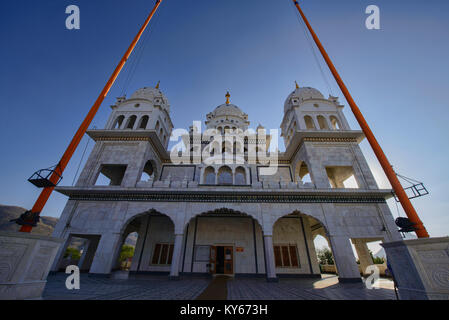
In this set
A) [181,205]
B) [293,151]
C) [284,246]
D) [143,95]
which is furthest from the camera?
[143,95]

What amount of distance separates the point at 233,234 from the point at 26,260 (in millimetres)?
11030

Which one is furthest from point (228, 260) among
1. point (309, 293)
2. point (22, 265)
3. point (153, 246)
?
point (22, 265)

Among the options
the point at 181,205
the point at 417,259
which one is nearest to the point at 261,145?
the point at 181,205

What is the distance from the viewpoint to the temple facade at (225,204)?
35.9ft

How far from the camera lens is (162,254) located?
1314cm

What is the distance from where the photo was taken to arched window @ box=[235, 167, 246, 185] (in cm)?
1505

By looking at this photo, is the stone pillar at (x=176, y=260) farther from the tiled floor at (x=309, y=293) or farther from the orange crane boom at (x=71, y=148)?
the orange crane boom at (x=71, y=148)

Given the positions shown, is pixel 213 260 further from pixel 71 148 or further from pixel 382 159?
pixel 382 159

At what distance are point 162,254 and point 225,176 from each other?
24.6 ft

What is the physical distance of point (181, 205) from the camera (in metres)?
11.5

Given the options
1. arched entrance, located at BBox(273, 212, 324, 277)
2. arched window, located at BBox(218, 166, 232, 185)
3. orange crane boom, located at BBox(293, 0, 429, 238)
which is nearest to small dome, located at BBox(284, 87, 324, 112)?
orange crane boom, located at BBox(293, 0, 429, 238)

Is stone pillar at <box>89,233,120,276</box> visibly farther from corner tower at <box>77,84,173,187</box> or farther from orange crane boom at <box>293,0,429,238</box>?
orange crane boom at <box>293,0,429,238</box>

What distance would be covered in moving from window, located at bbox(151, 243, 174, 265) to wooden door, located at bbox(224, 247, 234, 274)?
4.01 m
